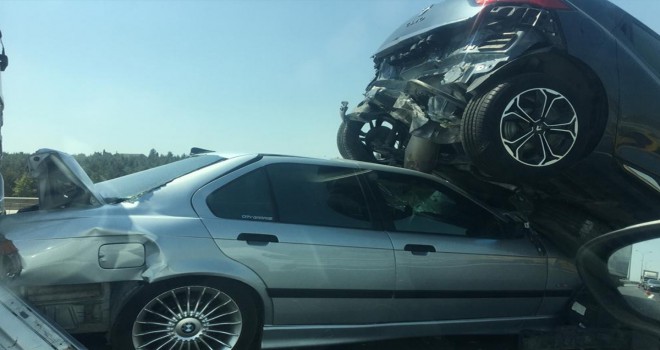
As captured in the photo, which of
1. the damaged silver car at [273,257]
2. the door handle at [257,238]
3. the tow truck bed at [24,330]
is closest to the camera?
the tow truck bed at [24,330]

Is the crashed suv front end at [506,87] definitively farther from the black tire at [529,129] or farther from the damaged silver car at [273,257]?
the damaged silver car at [273,257]

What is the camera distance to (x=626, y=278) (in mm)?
3045

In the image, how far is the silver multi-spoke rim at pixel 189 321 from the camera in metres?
3.26

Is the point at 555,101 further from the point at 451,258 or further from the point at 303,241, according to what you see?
the point at 303,241

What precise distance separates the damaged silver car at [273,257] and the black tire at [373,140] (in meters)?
1.23

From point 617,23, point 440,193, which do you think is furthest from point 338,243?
point 617,23

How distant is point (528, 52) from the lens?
3830mm

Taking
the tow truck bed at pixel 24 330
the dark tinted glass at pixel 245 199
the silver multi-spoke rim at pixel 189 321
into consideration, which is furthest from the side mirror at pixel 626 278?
the tow truck bed at pixel 24 330

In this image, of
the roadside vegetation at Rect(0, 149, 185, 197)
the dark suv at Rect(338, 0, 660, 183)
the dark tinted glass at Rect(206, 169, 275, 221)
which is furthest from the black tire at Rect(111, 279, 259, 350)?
the roadside vegetation at Rect(0, 149, 185, 197)

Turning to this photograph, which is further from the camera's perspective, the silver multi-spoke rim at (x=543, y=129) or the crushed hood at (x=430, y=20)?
the crushed hood at (x=430, y=20)

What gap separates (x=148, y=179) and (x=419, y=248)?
1.96m

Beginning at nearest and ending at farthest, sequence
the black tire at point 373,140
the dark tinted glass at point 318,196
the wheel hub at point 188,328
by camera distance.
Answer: the wheel hub at point 188,328 → the dark tinted glass at point 318,196 → the black tire at point 373,140

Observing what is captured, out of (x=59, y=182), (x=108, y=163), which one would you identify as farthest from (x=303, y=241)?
(x=108, y=163)

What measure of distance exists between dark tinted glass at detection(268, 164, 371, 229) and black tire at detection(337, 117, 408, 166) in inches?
61.2
